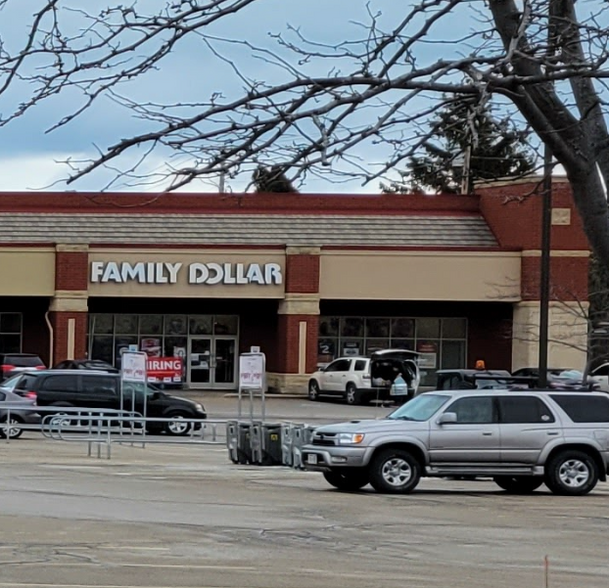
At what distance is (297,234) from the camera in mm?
54969

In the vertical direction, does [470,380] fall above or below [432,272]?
below

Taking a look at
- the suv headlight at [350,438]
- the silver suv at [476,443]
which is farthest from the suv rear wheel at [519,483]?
the suv headlight at [350,438]

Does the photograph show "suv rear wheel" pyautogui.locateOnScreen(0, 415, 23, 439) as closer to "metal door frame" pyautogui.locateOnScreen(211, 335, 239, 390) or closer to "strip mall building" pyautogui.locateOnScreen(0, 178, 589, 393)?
"strip mall building" pyautogui.locateOnScreen(0, 178, 589, 393)

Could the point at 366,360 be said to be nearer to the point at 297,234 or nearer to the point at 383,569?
the point at 297,234

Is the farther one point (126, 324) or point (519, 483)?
point (126, 324)

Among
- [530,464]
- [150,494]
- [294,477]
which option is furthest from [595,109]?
[294,477]

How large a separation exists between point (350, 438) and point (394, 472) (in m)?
0.86

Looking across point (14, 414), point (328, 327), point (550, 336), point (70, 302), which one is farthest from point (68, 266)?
point (14, 414)

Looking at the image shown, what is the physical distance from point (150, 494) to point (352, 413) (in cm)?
2503

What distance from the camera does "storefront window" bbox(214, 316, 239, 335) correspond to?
185ft

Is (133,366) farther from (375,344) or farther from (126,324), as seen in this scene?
(375,344)

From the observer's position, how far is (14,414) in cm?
3316

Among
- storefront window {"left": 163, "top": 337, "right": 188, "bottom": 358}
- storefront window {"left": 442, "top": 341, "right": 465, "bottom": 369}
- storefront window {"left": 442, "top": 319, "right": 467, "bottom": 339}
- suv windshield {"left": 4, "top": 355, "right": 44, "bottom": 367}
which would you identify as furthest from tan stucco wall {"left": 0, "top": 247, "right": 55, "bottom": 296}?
storefront window {"left": 442, "top": 341, "right": 465, "bottom": 369}

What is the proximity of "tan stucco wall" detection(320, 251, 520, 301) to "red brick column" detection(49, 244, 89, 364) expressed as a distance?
29.2ft
